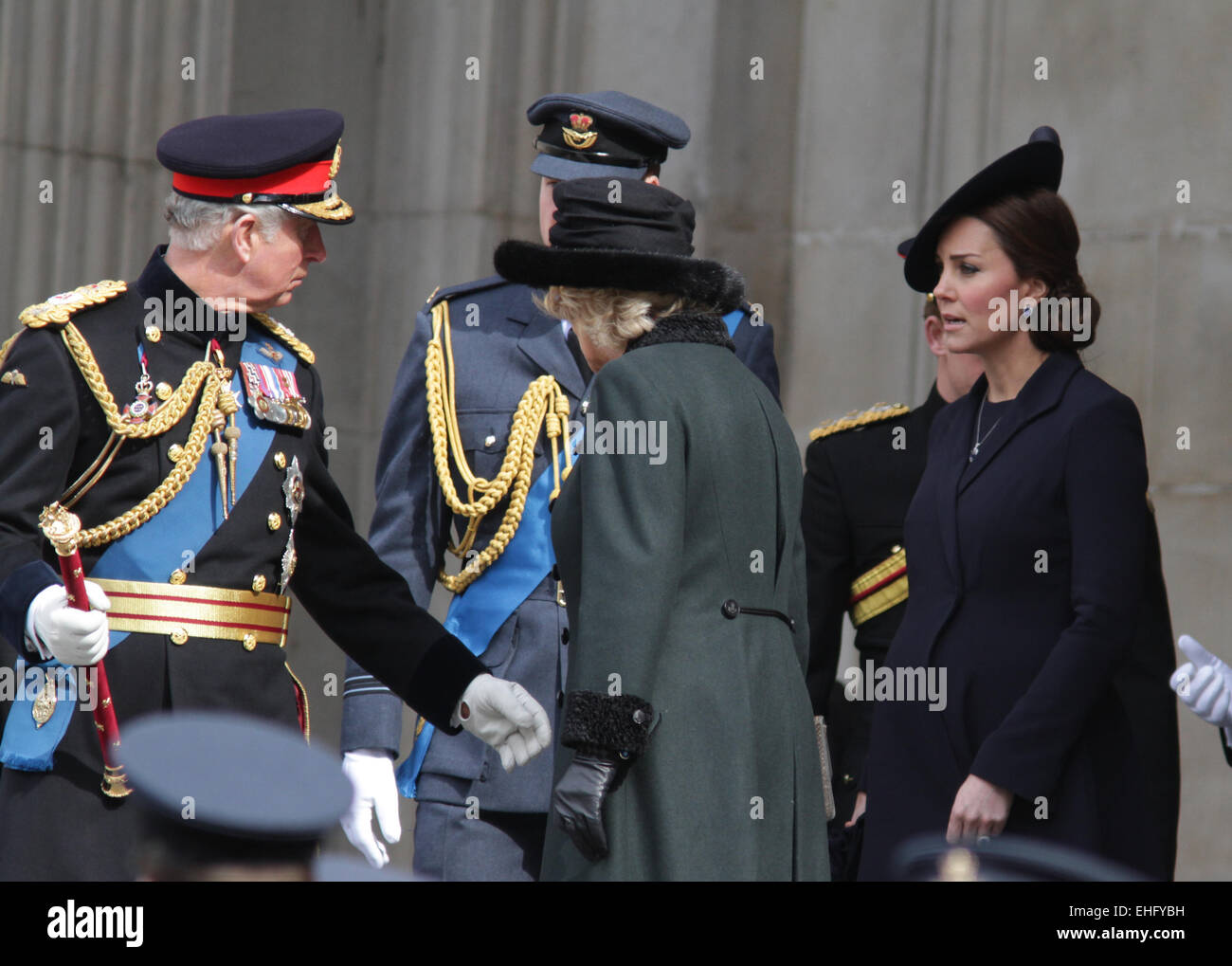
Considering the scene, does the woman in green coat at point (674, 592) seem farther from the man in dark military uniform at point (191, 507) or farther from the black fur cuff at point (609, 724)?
the man in dark military uniform at point (191, 507)

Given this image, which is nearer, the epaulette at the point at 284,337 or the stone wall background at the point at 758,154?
the epaulette at the point at 284,337

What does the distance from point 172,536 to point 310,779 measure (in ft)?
6.16

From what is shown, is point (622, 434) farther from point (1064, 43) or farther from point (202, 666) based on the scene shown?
point (1064, 43)

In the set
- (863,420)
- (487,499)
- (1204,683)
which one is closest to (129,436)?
(487,499)

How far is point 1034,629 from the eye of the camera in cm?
377

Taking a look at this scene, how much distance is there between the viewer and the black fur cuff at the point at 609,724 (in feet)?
10.7

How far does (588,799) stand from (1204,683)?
114 cm

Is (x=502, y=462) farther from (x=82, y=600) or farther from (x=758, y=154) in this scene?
(x=758, y=154)

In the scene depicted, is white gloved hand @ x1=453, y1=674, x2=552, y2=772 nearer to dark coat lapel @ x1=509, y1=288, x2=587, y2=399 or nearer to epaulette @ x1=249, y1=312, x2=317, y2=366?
epaulette @ x1=249, y1=312, x2=317, y2=366

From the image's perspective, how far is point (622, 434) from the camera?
3387 millimetres

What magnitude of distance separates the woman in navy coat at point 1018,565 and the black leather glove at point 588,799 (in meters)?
0.75

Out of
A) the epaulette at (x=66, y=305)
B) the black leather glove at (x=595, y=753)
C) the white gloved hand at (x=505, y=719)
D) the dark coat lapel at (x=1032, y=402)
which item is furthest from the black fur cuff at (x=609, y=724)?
the epaulette at (x=66, y=305)
